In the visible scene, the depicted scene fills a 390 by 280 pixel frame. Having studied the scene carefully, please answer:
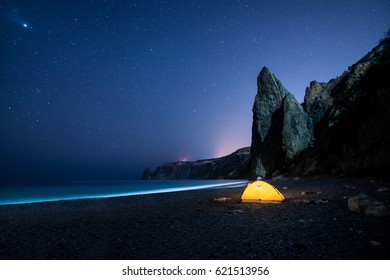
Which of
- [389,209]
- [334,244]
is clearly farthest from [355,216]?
[334,244]

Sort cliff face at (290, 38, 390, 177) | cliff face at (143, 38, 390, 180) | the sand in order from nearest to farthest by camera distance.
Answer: the sand
cliff face at (290, 38, 390, 177)
cliff face at (143, 38, 390, 180)

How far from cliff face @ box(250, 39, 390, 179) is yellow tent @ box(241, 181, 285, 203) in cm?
1197

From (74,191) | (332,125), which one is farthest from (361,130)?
(74,191)

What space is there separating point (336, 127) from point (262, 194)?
923 inches

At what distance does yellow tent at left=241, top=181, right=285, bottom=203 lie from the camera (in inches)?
505

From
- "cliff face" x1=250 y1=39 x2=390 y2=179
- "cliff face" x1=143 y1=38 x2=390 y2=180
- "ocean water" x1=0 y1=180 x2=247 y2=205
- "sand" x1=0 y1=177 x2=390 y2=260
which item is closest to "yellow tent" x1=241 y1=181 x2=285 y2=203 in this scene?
"sand" x1=0 y1=177 x2=390 y2=260

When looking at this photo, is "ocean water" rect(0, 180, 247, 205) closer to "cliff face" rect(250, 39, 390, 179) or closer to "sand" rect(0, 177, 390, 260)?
"cliff face" rect(250, 39, 390, 179)

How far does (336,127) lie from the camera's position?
30766mm

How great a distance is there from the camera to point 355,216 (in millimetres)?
7980

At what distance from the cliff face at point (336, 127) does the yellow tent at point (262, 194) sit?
12.0 m

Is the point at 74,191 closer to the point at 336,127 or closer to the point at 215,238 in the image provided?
the point at 336,127

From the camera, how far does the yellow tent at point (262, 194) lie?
1282cm

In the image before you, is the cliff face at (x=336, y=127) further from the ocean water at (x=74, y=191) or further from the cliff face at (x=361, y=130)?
the ocean water at (x=74, y=191)

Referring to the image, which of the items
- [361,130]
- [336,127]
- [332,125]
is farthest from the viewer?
[332,125]
